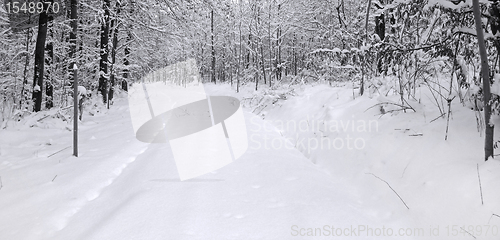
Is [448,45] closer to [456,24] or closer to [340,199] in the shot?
[456,24]

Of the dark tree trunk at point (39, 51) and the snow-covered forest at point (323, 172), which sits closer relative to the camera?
the snow-covered forest at point (323, 172)

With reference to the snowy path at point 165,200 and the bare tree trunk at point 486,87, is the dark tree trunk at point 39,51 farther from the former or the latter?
the bare tree trunk at point 486,87

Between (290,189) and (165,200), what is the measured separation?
1.17 m

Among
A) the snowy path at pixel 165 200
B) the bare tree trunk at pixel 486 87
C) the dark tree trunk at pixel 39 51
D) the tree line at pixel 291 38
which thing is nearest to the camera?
the snowy path at pixel 165 200

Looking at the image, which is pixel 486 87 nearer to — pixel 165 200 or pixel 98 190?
pixel 165 200

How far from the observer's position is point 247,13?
16484 millimetres

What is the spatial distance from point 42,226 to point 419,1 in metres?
3.73

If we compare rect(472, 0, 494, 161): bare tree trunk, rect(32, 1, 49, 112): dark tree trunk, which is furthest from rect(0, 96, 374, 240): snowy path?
rect(32, 1, 49, 112): dark tree trunk

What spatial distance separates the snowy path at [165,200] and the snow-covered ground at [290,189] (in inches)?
0.4

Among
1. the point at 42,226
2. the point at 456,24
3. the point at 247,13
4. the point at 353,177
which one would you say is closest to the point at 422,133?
the point at 353,177

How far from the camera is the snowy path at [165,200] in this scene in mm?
1765

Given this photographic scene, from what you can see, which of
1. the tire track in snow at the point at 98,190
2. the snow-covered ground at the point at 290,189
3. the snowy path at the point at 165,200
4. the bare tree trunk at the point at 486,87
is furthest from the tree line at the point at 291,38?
the tire track in snow at the point at 98,190

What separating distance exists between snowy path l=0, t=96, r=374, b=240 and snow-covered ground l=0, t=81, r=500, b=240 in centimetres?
1

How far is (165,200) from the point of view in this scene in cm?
215
